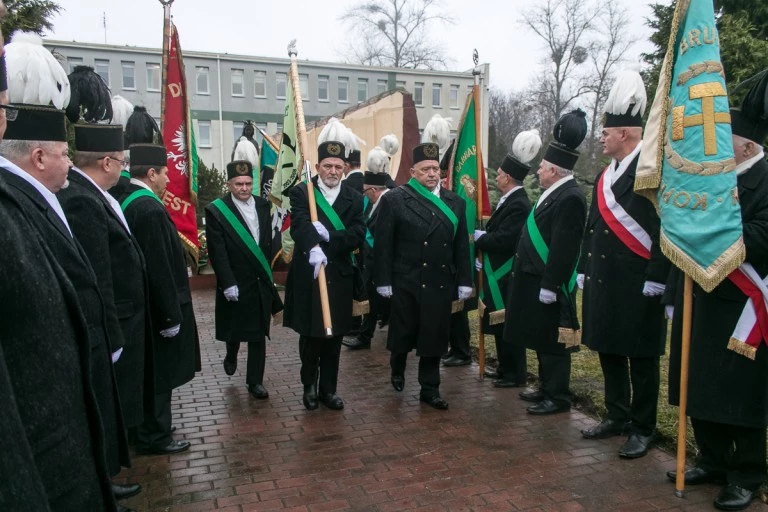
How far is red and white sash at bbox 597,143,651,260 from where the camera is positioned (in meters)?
4.33

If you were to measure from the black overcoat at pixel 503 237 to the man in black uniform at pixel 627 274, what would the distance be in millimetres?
1431

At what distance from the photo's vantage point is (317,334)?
528 centimetres

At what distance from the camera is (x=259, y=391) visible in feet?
19.1

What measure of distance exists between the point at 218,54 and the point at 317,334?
Result: 40.3 meters

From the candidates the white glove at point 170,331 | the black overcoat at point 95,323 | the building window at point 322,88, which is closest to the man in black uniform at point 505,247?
the white glove at point 170,331

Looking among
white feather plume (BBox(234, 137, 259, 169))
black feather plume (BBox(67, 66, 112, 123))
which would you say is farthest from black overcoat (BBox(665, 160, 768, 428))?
white feather plume (BBox(234, 137, 259, 169))

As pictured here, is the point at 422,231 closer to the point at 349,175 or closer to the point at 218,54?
the point at 349,175

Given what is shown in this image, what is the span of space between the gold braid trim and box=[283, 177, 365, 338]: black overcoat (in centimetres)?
301

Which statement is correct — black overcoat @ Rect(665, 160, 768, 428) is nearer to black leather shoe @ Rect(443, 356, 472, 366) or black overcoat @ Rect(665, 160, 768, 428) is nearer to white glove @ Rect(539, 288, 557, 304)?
white glove @ Rect(539, 288, 557, 304)

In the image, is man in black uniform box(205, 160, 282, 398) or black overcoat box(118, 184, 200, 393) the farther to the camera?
man in black uniform box(205, 160, 282, 398)

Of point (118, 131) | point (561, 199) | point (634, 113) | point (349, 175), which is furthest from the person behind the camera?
point (349, 175)

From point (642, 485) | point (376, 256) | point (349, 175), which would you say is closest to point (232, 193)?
point (376, 256)

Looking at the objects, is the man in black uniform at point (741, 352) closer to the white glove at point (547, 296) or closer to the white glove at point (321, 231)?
the white glove at point (547, 296)

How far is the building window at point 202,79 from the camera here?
41322mm
